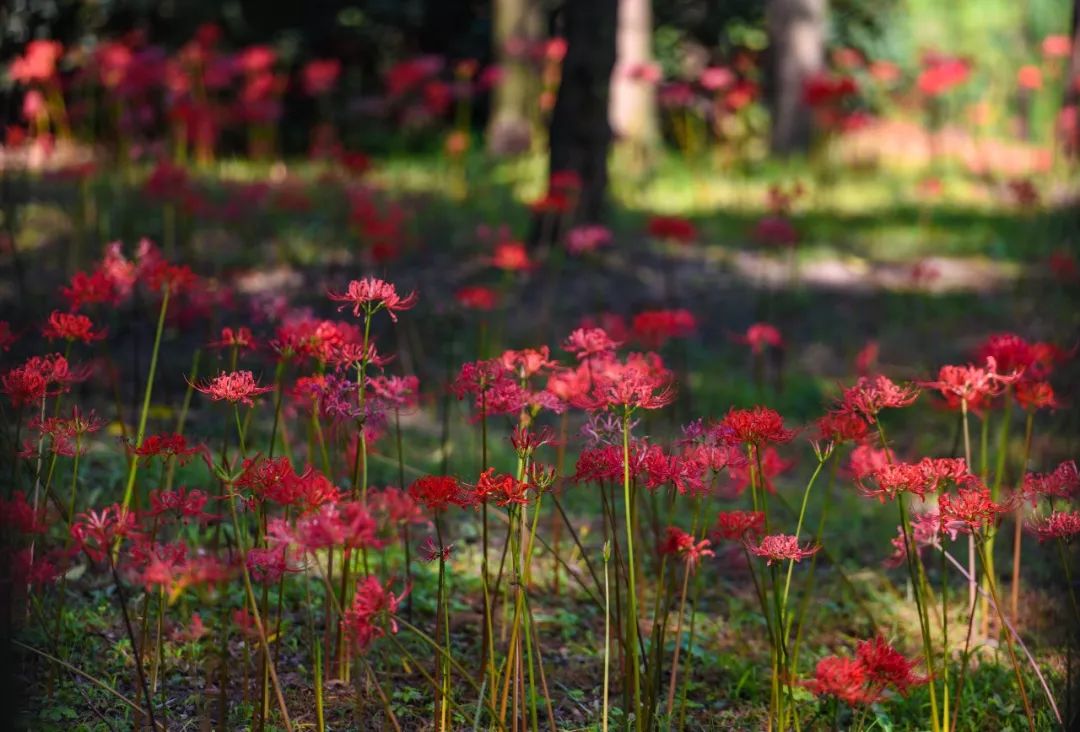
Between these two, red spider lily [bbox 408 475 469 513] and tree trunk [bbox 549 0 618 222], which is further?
tree trunk [bbox 549 0 618 222]

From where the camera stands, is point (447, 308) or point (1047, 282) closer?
point (447, 308)

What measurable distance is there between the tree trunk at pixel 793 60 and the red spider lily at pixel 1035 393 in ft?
32.2

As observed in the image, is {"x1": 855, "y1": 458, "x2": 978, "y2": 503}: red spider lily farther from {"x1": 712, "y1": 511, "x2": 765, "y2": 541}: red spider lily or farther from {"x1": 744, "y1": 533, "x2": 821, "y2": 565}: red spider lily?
{"x1": 712, "y1": 511, "x2": 765, "y2": 541}: red spider lily

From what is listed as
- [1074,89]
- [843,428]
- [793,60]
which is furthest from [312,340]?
[793,60]

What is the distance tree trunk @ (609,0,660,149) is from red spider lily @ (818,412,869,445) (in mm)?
8636

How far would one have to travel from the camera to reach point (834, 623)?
10.8 feet

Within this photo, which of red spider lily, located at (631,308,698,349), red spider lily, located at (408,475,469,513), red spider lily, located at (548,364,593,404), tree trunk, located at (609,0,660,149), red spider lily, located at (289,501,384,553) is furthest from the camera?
tree trunk, located at (609,0,660,149)

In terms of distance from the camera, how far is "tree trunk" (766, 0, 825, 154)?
40.1ft

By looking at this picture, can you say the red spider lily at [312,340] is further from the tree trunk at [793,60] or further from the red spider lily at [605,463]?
the tree trunk at [793,60]

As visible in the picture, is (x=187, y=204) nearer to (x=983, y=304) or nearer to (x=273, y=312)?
(x=273, y=312)

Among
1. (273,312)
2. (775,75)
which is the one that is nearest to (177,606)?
(273,312)

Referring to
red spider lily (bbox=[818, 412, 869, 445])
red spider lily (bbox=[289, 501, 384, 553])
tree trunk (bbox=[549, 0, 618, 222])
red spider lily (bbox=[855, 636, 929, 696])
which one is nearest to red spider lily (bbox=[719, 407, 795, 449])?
red spider lily (bbox=[818, 412, 869, 445])

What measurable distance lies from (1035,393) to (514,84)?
29.4 ft

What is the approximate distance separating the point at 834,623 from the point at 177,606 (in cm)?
163
